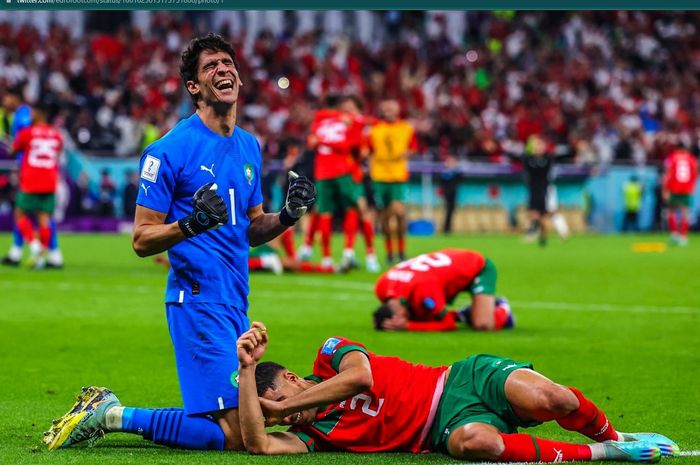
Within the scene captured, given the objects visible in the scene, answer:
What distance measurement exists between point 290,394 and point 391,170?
14.3m

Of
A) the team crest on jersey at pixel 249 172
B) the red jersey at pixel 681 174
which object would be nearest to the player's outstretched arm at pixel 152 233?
the team crest on jersey at pixel 249 172

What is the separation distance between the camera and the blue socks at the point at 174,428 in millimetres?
6023

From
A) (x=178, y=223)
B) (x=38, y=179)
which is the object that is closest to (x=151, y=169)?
(x=178, y=223)

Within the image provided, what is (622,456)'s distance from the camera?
5.74 meters

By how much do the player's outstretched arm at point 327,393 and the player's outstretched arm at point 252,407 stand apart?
7 centimetres

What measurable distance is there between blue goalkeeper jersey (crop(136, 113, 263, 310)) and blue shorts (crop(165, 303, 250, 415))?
8 centimetres

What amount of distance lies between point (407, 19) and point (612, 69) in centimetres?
689

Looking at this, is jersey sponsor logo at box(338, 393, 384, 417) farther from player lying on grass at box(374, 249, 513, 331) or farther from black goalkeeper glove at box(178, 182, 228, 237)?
player lying on grass at box(374, 249, 513, 331)

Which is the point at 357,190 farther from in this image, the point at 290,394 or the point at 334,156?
the point at 290,394

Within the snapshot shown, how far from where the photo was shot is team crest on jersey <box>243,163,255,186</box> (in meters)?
6.29

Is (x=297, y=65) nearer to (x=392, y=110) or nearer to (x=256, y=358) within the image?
(x=392, y=110)

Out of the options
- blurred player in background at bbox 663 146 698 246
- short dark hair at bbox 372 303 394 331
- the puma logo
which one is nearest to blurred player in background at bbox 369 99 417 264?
short dark hair at bbox 372 303 394 331

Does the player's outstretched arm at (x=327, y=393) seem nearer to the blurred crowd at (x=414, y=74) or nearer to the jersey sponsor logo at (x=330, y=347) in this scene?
the jersey sponsor logo at (x=330, y=347)

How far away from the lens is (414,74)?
38.4 metres
